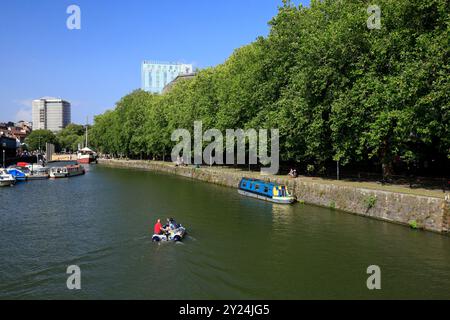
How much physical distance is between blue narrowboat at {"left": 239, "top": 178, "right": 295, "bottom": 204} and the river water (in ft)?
10.8

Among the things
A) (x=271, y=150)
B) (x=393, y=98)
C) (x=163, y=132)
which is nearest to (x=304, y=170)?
(x=271, y=150)

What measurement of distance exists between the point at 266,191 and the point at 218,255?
24747mm

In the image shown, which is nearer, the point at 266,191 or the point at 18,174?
the point at 266,191

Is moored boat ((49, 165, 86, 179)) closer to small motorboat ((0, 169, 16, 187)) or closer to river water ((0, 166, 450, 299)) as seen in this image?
small motorboat ((0, 169, 16, 187))

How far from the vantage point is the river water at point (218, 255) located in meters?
20.4

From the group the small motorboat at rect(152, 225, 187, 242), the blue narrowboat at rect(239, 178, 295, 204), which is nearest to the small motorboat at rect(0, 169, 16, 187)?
the blue narrowboat at rect(239, 178, 295, 204)

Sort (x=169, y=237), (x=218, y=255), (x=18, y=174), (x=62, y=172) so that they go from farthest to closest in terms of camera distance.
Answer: (x=62, y=172) < (x=18, y=174) < (x=169, y=237) < (x=218, y=255)

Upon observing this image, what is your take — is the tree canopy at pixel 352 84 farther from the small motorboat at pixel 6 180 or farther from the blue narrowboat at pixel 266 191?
the small motorboat at pixel 6 180

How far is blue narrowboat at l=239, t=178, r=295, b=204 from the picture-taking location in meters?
47.1

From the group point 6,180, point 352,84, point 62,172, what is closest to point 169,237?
point 352,84

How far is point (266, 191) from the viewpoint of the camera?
5016 centimetres

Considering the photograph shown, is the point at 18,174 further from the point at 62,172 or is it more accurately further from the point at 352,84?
the point at 352,84

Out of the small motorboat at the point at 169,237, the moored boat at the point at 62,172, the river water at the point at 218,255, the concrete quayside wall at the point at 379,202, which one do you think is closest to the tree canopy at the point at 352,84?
the concrete quayside wall at the point at 379,202

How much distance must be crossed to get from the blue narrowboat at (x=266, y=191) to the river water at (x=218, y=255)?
10.8ft
